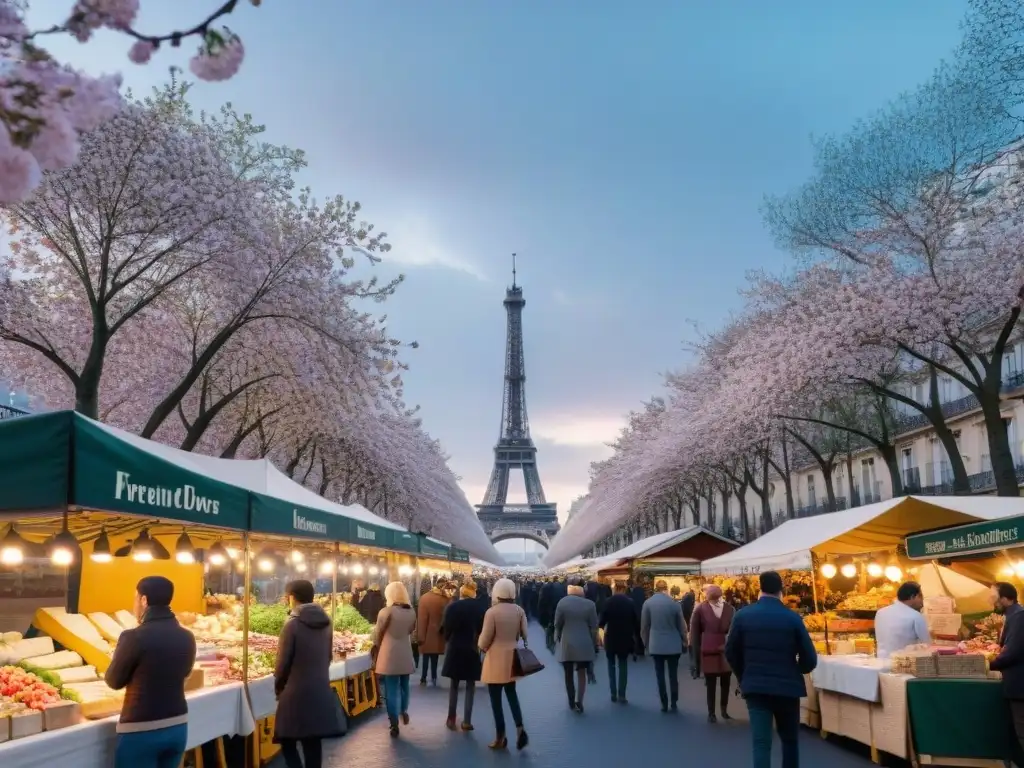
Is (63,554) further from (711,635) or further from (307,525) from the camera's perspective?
(711,635)

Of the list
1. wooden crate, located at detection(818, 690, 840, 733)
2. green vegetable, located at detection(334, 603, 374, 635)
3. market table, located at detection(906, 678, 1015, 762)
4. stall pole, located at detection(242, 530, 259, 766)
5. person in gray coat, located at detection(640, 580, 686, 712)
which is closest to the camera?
stall pole, located at detection(242, 530, 259, 766)

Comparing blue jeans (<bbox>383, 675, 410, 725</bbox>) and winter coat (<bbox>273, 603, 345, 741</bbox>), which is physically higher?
winter coat (<bbox>273, 603, 345, 741</bbox>)

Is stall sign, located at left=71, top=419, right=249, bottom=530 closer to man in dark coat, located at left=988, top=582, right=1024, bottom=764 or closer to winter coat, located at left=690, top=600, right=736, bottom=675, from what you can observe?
man in dark coat, located at left=988, top=582, right=1024, bottom=764

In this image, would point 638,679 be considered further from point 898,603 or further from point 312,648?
point 312,648

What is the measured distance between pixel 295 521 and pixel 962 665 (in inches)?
264

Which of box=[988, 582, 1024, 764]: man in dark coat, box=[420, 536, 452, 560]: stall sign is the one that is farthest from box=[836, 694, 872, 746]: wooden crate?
box=[420, 536, 452, 560]: stall sign

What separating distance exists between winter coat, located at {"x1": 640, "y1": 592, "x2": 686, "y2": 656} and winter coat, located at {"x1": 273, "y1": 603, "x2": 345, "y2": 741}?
293 inches

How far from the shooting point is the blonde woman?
12.0m

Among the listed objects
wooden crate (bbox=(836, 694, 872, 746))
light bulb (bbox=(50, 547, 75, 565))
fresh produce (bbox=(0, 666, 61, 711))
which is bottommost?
wooden crate (bbox=(836, 694, 872, 746))

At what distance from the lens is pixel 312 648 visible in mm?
7895

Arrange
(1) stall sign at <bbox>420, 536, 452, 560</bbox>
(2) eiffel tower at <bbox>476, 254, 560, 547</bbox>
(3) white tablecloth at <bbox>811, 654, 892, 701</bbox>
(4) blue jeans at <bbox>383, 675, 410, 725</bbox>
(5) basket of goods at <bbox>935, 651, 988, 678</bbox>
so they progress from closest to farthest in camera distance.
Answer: (5) basket of goods at <bbox>935, 651, 988, 678</bbox> → (3) white tablecloth at <bbox>811, 654, 892, 701</bbox> → (4) blue jeans at <bbox>383, 675, 410, 725</bbox> → (1) stall sign at <bbox>420, 536, 452, 560</bbox> → (2) eiffel tower at <bbox>476, 254, 560, 547</bbox>

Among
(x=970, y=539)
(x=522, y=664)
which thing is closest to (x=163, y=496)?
(x=522, y=664)

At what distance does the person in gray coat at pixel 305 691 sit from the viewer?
25.2ft

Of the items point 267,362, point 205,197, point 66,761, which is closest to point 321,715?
point 66,761
